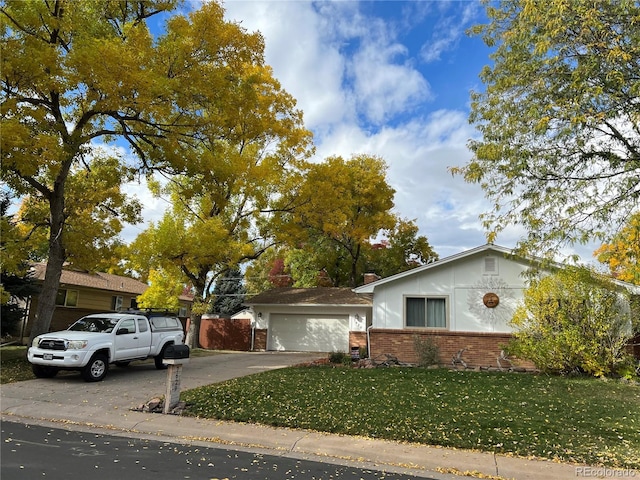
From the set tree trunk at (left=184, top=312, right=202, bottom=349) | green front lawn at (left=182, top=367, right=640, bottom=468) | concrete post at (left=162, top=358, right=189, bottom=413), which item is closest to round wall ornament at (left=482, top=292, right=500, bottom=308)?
green front lawn at (left=182, top=367, right=640, bottom=468)

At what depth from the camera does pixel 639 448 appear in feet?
20.4

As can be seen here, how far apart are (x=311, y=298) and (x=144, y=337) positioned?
1134 centimetres

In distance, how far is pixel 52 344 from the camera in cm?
1101

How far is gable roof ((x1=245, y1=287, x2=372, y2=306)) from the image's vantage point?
2231 cm

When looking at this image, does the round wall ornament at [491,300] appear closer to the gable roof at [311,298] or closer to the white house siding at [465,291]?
the white house siding at [465,291]

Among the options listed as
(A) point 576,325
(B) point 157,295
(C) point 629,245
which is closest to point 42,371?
(A) point 576,325

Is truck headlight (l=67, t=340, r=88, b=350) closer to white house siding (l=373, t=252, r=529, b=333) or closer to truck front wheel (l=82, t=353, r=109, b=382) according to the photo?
truck front wheel (l=82, t=353, r=109, b=382)

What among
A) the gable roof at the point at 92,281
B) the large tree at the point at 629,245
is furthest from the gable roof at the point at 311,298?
the large tree at the point at 629,245

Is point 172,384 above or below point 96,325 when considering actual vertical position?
below

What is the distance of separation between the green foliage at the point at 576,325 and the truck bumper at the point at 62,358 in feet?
39.5

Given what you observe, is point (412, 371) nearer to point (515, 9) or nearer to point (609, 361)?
point (609, 361)

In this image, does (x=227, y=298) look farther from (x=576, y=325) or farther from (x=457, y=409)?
(x=457, y=409)

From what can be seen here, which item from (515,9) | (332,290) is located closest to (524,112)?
(515,9)

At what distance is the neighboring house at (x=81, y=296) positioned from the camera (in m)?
22.7
